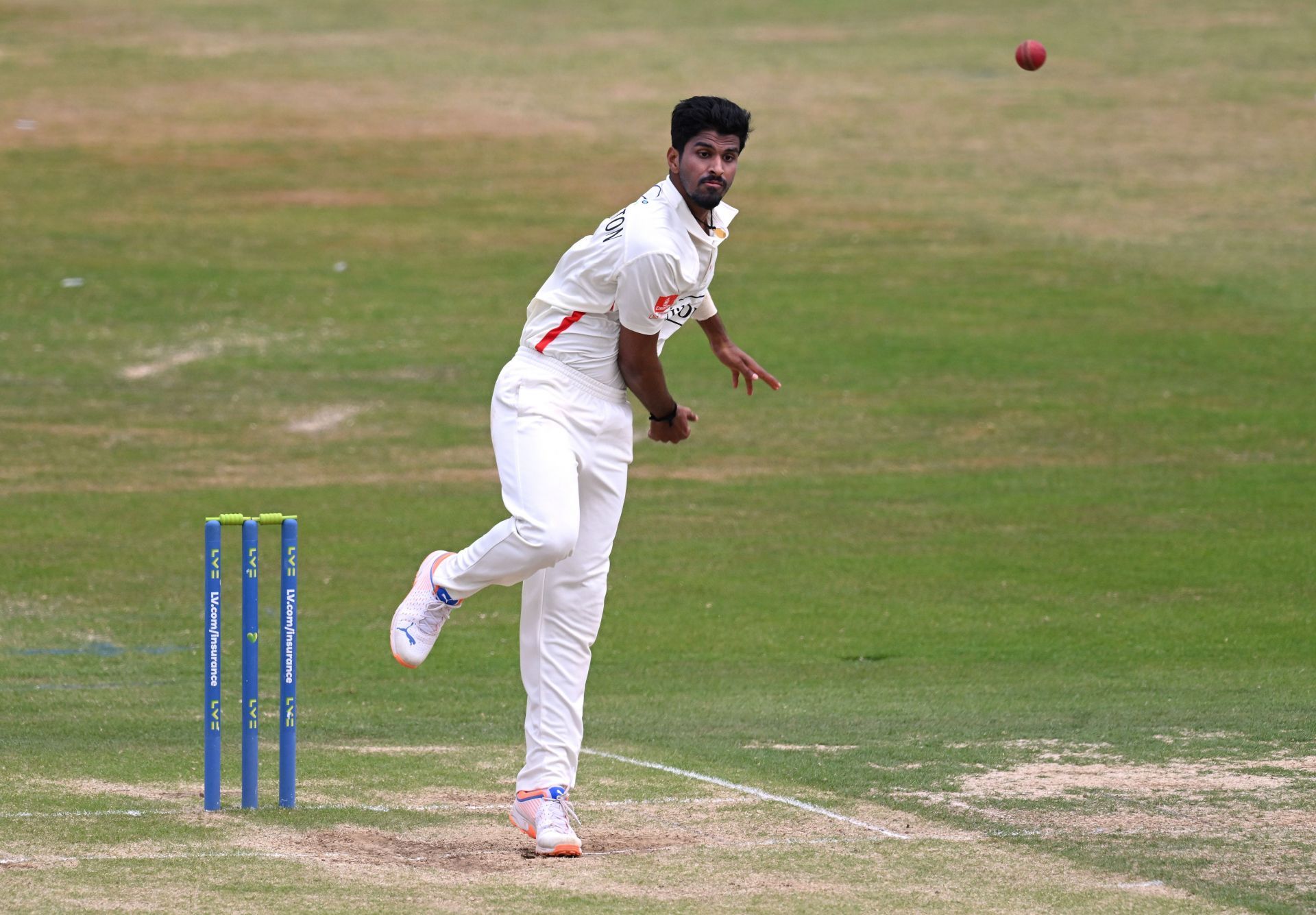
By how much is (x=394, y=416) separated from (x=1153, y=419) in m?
7.82

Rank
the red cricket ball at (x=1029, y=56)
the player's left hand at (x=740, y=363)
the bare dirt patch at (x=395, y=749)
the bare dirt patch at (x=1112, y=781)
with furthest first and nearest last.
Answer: the red cricket ball at (x=1029, y=56) → the bare dirt patch at (x=395, y=749) → the bare dirt patch at (x=1112, y=781) → the player's left hand at (x=740, y=363)

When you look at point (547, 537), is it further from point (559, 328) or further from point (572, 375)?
point (559, 328)

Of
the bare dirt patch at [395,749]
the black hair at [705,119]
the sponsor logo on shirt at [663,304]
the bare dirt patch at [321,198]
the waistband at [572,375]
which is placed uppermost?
the bare dirt patch at [321,198]

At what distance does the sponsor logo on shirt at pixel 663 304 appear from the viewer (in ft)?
21.1

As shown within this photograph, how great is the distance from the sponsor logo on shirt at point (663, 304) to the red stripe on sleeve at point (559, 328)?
11.1 inches

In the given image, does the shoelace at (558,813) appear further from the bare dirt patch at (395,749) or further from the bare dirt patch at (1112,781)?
the bare dirt patch at (395,749)

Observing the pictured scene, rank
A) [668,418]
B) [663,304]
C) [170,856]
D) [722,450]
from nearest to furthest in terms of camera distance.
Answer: [170,856] < [663,304] < [668,418] < [722,450]

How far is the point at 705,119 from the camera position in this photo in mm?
6410

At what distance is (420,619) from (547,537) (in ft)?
2.12

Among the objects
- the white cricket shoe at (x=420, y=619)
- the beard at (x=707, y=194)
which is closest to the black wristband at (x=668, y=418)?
the beard at (x=707, y=194)

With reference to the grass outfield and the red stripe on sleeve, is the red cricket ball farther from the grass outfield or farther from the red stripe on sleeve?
the red stripe on sleeve

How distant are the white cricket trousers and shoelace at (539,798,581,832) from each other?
0.07 metres

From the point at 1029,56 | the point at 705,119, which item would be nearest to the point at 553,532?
the point at 705,119

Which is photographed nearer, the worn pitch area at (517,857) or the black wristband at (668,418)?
the worn pitch area at (517,857)
